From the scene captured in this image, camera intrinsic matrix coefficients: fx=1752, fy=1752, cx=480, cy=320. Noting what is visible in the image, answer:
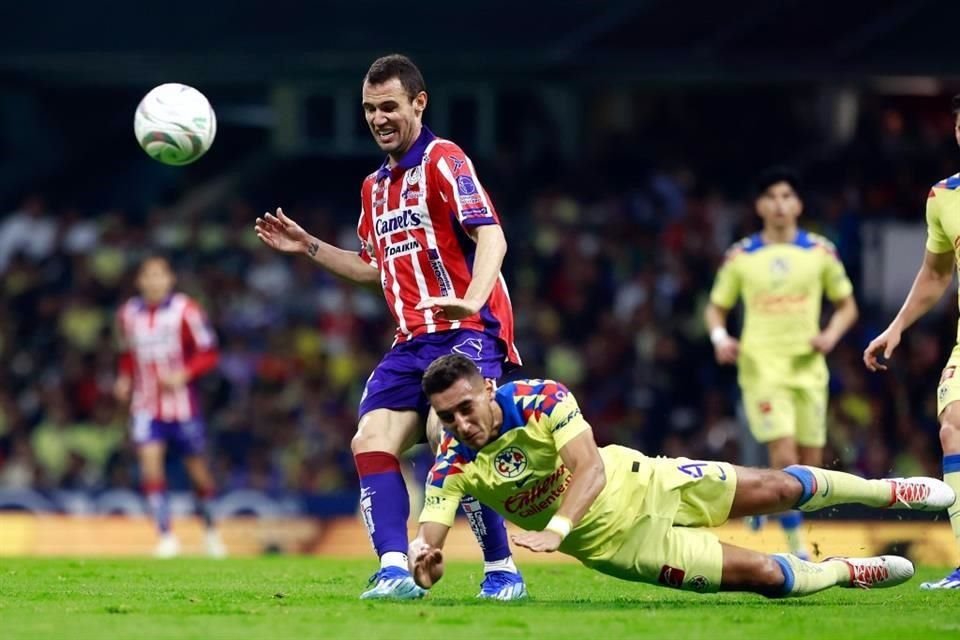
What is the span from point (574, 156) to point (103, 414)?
807cm

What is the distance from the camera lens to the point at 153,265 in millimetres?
16766

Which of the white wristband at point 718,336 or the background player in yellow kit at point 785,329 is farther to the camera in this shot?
the white wristband at point 718,336

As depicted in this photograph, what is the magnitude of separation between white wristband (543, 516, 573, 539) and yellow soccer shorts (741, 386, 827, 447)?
595 centimetres

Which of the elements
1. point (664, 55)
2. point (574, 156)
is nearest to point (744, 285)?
point (664, 55)

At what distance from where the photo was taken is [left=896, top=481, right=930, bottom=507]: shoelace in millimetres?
8594

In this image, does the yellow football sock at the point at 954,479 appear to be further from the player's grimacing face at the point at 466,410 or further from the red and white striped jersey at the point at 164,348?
the red and white striped jersey at the point at 164,348

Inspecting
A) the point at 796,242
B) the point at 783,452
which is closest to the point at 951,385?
the point at 783,452

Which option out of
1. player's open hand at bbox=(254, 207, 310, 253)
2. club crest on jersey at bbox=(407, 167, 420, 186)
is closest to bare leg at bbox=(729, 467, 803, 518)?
club crest on jersey at bbox=(407, 167, 420, 186)

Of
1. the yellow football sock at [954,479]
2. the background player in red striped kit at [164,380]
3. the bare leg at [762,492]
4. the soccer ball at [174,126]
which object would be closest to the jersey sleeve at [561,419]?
the bare leg at [762,492]

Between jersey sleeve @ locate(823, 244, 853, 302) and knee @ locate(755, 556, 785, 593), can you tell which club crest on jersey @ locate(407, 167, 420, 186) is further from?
jersey sleeve @ locate(823, 244, 853, 302)

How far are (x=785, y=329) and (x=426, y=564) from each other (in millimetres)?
6588

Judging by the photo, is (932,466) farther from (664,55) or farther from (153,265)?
(153,265)

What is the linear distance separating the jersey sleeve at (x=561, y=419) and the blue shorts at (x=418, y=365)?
0.81 m

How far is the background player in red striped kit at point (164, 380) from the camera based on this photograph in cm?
1644
